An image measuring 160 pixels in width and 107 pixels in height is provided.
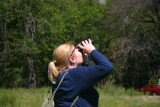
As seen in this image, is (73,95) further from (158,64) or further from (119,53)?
(158,64)

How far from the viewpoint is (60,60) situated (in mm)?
2234

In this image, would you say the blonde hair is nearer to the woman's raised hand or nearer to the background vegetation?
the woman's raised hand

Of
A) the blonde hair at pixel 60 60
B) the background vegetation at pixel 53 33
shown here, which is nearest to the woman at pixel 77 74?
the blonde hair at pixel 60 60

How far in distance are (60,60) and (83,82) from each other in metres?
0.36

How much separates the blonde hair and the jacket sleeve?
0.19m

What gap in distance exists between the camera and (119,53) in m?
22.2

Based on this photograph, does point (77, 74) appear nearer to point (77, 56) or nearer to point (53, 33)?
point (77, 56)

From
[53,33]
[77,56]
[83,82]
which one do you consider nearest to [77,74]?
[83,82]

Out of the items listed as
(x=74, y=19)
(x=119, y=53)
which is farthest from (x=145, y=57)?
(x=74, y=19)

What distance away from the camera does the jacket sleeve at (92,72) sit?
197 cm

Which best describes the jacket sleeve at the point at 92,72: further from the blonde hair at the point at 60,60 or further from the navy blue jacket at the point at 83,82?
the blonde hair at the point at 60,60

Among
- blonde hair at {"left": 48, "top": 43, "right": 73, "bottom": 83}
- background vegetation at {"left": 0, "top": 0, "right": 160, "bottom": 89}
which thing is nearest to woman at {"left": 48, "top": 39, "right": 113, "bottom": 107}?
blonde hair at {"left": 48, "top": 43, "right": 73, "bottom": 83}

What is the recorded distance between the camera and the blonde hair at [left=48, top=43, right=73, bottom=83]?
2211 millimetres

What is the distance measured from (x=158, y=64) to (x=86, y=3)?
1464 cm
